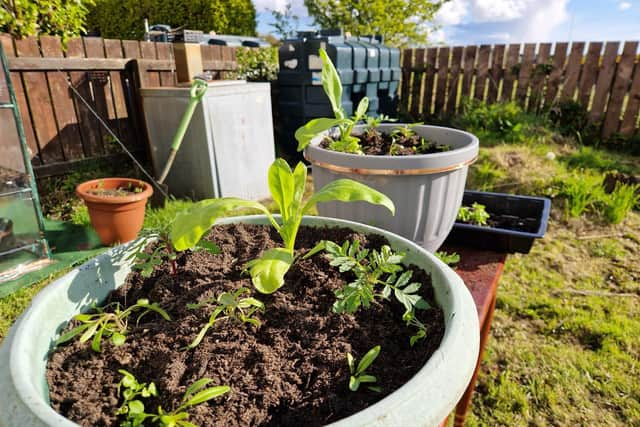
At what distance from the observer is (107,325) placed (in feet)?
2.23

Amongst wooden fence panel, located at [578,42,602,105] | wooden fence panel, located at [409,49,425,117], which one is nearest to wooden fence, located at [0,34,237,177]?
wooden fence panel, located at [409,49,425,117]

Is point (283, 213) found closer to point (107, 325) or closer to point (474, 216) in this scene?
point (107, 325)

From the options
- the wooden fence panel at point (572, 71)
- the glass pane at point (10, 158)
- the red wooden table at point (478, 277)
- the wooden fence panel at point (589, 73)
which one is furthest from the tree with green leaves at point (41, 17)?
the wooden fence panel at point (589, 73)

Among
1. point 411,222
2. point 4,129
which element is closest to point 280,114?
point 4,129

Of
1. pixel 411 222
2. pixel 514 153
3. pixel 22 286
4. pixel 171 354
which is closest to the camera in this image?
pixel 171 354

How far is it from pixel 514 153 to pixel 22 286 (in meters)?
4.11

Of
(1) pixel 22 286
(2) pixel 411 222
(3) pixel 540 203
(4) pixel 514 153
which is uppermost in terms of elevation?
(2) pixel 411 222

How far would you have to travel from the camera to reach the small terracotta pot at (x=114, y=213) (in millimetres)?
2492

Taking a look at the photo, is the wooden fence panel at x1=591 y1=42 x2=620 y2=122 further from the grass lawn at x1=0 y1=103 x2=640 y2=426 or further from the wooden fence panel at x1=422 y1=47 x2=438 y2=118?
the grass lawn at x1=0 y1=103 x2=640 y2=426

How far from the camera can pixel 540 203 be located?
71.3 inches

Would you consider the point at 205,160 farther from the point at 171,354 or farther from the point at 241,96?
the point at 171,354

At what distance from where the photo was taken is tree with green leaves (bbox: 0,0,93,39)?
2.71 m

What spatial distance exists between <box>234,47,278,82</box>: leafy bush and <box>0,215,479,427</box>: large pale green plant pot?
4.28m

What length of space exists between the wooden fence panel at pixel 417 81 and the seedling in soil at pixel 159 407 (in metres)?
6.47
